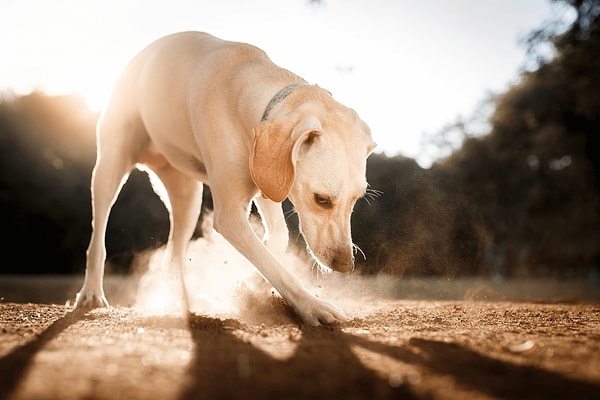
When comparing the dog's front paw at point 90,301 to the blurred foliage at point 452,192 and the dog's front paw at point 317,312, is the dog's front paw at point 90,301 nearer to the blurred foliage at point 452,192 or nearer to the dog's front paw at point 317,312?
the dog's front paw at point 317,312

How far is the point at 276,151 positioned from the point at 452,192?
8480 millimetres

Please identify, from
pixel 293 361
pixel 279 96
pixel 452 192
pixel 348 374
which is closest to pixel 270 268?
pixel 279 96

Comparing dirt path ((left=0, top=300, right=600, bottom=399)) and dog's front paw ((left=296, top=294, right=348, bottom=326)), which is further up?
dog's front paw ((left=296, top=294, right=348, bottom=326))

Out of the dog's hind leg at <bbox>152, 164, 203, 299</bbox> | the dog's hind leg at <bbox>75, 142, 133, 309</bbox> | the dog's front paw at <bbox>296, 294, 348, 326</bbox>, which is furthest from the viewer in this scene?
the dog's hind leg at <bbox>152, 164, 203, 299</bbox>

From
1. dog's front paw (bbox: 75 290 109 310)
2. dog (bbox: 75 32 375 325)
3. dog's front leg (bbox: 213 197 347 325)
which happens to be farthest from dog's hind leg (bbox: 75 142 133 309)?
dog's front leg (bbox: 213 197 347 325)

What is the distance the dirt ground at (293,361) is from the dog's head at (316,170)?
0.47m

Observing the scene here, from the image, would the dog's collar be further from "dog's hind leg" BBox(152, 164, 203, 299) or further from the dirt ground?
"dog's hind leg" BBox(152, 164, 203, 299)

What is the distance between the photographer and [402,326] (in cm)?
279

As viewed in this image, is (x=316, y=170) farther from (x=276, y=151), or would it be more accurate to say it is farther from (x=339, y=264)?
(x=339, y=264)

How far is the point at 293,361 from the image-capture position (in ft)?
5.48

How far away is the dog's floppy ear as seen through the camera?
109 inches

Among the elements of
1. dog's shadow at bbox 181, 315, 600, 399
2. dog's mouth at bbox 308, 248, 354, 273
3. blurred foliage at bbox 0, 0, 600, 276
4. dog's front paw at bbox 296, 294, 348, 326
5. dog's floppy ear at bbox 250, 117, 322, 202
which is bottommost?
dog's shadow at bbox 181, 315, 600, 399

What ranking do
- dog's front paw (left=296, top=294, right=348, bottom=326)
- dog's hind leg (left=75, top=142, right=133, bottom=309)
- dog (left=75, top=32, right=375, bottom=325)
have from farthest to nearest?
dog's hind leg (left=75, top=142, right=133, bottom=309)
dog (left=75, top=32, right=375, bottom=325)
dog's front paw (left=296, top=294, right=348, bottom=326)

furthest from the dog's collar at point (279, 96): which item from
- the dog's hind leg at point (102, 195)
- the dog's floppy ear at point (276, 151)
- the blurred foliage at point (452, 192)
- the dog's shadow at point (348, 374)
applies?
the blurred foliage at point (452, 192)
